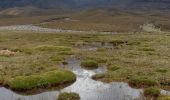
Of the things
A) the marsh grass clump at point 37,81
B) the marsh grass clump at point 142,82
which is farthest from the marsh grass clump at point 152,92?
the marsh grass clump at point 37,81

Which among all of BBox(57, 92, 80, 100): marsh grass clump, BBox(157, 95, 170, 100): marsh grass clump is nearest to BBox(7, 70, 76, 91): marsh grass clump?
BBox(57, 92, 80, 100): marsh grass clump

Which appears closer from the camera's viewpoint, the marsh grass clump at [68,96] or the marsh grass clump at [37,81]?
the marsh grass clump at [68,96]

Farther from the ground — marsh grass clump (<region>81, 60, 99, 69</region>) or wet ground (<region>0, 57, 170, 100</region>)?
wet ground (<region>0, 57, 170, 100</region>)

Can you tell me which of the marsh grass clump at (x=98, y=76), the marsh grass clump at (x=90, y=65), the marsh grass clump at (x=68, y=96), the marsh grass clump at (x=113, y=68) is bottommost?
the marsh grass clump at (x=90, y=65)

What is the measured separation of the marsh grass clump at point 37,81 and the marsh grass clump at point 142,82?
261 inches

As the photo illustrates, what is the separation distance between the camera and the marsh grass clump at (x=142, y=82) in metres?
33.9

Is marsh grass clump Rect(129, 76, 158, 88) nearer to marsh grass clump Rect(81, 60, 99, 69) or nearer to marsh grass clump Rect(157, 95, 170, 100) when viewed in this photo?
marsh grass clump Rect(157, 95, 170, 100)

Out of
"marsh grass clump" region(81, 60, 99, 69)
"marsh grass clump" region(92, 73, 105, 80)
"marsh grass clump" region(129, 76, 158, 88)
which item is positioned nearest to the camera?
"marsh grass clump" region(129, 76, 158, 88)

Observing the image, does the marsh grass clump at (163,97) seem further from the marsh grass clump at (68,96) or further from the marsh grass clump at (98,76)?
the marsh grass clump at (98,76)

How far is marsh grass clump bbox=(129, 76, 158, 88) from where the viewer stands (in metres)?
33.9

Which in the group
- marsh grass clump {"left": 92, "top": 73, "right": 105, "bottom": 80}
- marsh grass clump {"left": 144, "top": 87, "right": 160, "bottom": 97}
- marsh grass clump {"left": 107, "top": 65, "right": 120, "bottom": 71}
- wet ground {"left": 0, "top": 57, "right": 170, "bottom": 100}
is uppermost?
marsh grass clump {"left": 144, "top": 87, "right": 160, "bottom": 97}

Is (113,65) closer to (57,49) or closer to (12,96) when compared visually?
(12,96)

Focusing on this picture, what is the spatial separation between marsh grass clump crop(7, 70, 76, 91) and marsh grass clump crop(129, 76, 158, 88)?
21.8 ft

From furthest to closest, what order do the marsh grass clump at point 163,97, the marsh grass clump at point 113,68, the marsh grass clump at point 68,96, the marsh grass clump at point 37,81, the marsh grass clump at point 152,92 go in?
the marsh grass clump at point 113,68 < the marsh grass clump at point 37,81 < the marsh grass clump at point 152,92 < the marsh grass clump at point 68,96 < the marsh grass clump at point 163,97
